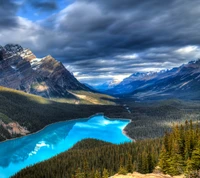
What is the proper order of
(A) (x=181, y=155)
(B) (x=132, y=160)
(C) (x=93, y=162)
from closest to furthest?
(A) (x=181, y=155), (C) (x=93, y=162), (B) (x=132, y=160)

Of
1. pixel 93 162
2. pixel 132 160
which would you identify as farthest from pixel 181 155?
pixel 93 162

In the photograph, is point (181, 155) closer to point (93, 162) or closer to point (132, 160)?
point (132, 160)

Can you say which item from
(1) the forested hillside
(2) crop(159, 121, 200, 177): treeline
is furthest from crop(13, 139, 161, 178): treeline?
(2) crop(159, 121, 200, 177): treeline

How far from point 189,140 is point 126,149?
6964cm

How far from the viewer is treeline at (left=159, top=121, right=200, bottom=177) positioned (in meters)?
70.6

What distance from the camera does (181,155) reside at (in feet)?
284

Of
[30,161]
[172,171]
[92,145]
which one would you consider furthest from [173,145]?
[30,161]

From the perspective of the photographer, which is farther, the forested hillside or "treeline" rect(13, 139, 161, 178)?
"treeline" rect(13, 139, 161, 178)

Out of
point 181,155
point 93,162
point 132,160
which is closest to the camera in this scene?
point 181,155

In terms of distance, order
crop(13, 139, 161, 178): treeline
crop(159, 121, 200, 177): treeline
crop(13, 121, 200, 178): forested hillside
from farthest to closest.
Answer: crop(13, 139, 161, 178): treeline < crop(13, 121, 200, 178): forested hillside < crop(159, 121, 200, 177): treeline

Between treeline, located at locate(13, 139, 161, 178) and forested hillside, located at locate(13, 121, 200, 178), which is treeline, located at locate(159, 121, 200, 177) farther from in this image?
treeline, located at locate(13, 139, 161, 178)

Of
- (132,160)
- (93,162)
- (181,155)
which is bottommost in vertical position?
(93,162)

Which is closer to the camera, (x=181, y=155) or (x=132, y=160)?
(x=181, y=155)

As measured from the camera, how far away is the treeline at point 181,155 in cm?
7062
